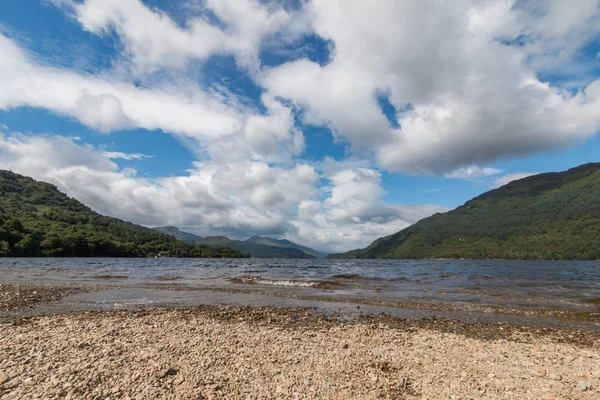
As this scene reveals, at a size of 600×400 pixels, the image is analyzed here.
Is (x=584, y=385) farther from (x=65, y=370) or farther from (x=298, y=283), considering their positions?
(x=298, y=283)

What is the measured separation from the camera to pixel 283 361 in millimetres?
10648

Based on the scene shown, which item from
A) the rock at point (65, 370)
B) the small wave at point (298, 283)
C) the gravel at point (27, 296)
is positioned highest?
the small wave at point (298, 283)

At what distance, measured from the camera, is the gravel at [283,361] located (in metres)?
8.52

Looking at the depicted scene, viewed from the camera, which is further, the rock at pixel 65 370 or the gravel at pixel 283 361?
the rock at pixel 65 370

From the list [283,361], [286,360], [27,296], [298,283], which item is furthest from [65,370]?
[298,283]

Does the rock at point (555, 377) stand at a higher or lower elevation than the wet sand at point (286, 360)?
higher

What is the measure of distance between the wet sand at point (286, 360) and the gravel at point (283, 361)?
42mm

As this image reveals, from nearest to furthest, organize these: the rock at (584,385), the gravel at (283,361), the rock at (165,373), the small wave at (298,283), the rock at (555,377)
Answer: the gravel at (283,361) < the rock at (584,385) < the rock at (165,373) < the rock at (555,377) < the small wave at (298,283)

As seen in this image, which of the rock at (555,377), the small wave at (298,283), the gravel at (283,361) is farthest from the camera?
the small wave at (298,283)

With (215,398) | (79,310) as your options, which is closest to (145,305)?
(79,310)

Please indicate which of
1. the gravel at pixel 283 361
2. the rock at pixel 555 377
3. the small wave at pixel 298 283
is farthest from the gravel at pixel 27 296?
the rock at pixel 555 377

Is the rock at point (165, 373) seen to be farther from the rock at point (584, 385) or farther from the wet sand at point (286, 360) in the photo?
the rock at point (584, 385)

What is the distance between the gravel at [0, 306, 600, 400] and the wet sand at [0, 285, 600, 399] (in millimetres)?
42

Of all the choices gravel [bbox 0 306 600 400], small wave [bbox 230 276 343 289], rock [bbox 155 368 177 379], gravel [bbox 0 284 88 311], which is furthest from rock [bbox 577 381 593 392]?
gravel [bbox 0 284 88 311]
